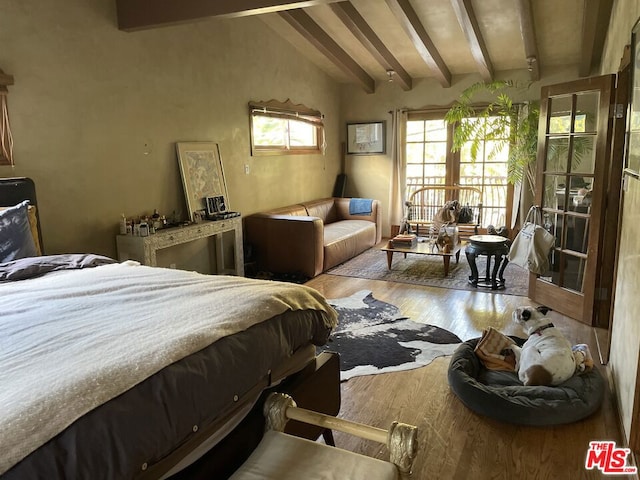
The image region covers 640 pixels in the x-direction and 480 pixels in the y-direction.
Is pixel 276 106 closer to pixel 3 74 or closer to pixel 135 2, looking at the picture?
pixel 135 2

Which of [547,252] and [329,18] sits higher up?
[329,18]

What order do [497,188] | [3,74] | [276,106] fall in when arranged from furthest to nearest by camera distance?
[497,188]
[276,106]
[3,74]

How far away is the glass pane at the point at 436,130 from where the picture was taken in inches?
283

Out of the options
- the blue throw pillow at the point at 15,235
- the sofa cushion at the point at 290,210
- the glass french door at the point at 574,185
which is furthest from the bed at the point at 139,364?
the sofa cushion at the point at 290,210

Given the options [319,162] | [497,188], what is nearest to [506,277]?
[497,188]

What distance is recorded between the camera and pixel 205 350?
1440 mm

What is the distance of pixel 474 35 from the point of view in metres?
5.22

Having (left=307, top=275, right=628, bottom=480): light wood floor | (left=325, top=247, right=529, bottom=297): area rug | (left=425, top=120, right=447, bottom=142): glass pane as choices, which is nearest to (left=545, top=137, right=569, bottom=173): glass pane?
(left=325, top=247, right=529, bottom=297): area rug

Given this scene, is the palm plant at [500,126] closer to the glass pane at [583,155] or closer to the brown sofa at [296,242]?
the brown sofa at [296,242]

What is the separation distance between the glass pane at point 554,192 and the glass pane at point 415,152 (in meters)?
3.45

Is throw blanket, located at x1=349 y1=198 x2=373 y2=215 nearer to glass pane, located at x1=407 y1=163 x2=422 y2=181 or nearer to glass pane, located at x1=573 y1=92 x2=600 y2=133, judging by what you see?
glass pane, located at x1=407 y1=163 x2=422 y2=181

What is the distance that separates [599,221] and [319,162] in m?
4.39

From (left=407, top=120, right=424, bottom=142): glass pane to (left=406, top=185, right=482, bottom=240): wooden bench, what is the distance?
771 mm

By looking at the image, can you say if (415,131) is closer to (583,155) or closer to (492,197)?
(492,197)
